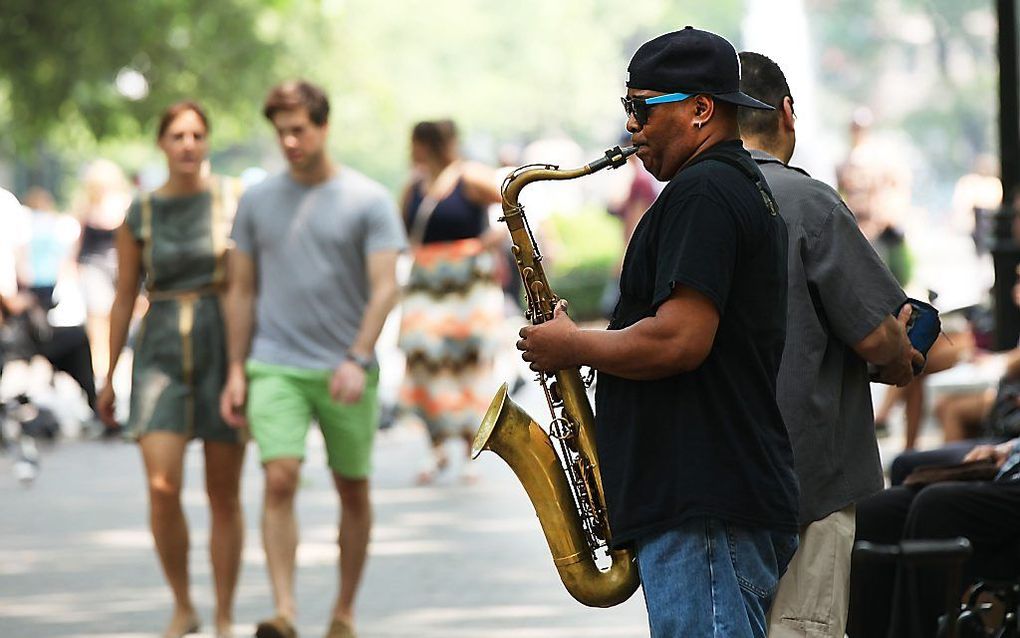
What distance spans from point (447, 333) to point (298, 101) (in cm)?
499

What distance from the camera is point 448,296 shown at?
12.3 meters

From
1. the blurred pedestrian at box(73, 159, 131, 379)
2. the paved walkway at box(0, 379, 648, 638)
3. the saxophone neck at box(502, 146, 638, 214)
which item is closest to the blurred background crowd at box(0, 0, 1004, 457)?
the blurred pedestrian at box(73, 159, 131, 379)

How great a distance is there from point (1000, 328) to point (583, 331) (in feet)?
17.9

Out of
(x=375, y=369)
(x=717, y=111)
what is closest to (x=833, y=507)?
(x=717, y=111)

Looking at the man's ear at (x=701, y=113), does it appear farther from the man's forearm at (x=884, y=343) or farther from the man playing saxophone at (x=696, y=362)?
the man's forearm at (x=884, y=343)

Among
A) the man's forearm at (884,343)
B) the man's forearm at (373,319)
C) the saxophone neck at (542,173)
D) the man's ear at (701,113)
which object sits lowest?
the man's forearm at (373,319)

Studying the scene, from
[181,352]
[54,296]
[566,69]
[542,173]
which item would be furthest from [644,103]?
[566,69]

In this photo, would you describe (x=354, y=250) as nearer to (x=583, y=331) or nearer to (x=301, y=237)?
(x=301, y=237)

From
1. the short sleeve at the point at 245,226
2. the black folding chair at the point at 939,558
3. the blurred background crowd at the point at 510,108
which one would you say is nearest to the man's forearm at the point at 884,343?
the black folding chair at the point at 939,558

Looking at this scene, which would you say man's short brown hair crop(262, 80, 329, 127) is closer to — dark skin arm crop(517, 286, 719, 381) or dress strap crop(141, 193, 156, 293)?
dress strap crop(141, 193, 156, 293)

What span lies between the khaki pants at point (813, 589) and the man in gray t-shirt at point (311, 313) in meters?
2.79

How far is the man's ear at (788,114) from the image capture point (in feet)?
16.4

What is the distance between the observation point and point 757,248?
13.7 ft

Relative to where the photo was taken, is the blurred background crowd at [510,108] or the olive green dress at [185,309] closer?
the olive green dress at [185,309]
